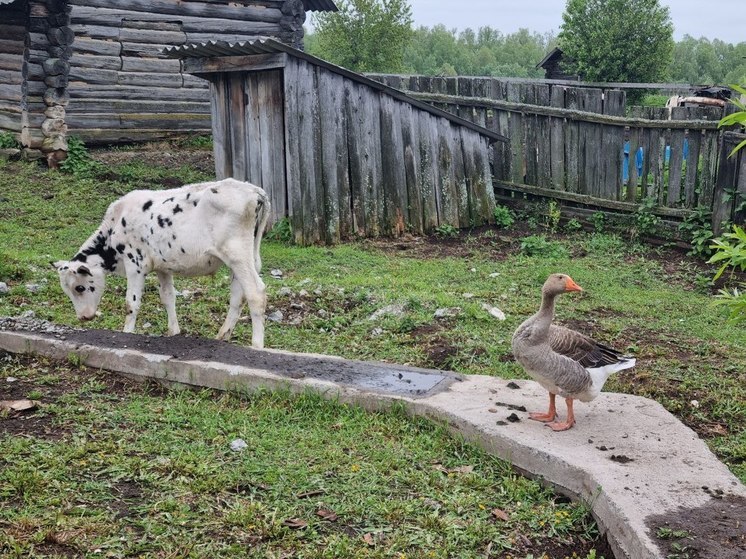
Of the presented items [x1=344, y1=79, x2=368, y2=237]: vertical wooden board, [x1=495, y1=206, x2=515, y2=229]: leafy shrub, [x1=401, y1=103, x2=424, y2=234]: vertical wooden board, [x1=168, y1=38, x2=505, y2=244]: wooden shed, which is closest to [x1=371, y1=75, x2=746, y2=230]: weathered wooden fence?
[x1=495, y1=206, x2=515, y2=229]: leafy shrub

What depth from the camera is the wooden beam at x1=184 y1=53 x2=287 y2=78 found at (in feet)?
37.4

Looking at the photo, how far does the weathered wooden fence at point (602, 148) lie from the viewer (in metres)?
11.6

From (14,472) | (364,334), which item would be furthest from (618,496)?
(364,334)

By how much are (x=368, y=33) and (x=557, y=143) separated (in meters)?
35.6

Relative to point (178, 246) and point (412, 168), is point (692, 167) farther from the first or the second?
point (178, 246)

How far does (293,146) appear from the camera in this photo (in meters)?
11.6

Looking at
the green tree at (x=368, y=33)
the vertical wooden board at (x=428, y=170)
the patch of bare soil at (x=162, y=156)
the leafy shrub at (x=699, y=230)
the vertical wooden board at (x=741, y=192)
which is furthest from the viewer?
the green tree at (x=368, y=33)

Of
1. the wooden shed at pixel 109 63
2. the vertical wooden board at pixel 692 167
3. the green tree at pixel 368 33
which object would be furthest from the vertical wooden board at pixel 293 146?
the green tree at pixel 368 33

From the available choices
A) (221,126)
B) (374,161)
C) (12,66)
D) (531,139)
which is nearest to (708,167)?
(531,139)

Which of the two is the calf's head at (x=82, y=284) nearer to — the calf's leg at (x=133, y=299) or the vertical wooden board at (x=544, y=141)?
the calf's leg at (x=133, y=299)

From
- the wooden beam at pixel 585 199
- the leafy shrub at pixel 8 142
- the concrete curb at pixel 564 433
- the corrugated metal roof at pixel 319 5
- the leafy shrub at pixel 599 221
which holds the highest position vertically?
the corrugated metal roof at pixel 319 5

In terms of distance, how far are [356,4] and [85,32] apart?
32.3 metres

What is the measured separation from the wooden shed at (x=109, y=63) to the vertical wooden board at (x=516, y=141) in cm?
745

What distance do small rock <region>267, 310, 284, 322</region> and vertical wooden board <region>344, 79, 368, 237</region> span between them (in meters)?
4.00
